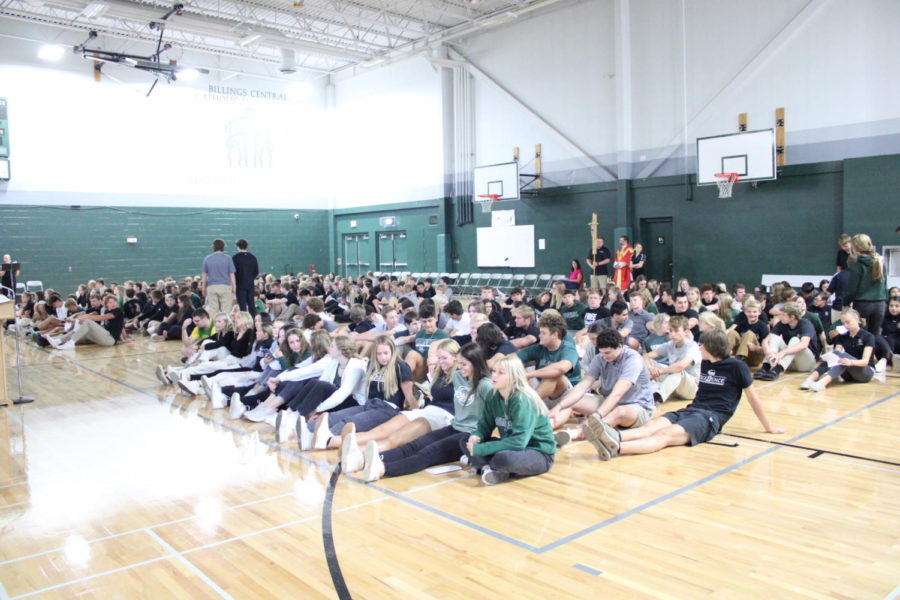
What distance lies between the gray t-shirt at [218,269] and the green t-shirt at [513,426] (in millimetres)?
8296

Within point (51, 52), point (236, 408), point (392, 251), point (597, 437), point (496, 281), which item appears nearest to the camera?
point (597, 437)

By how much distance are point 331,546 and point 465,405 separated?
168cm

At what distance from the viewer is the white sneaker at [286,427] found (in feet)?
19.6

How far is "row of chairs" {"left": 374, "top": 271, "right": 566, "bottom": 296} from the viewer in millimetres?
18828

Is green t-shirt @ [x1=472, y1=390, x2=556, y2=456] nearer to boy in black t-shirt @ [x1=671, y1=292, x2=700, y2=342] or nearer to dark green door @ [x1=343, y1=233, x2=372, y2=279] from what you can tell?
boy in black t-shirt @ [x1=671, y1=292, x2=700, y2=342]

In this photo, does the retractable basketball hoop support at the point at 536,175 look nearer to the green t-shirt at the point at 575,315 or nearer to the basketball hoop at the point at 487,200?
the basketball hoop at the point at 487,200

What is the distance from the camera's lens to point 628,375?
18.6 feet

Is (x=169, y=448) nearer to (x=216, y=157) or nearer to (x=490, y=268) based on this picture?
(x=490, y=268)

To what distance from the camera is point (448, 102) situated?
21.1 metres

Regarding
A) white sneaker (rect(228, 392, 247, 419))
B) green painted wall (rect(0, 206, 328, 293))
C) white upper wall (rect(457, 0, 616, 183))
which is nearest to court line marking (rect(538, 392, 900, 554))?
white sneaker (rect(228, 392, 247, 419))

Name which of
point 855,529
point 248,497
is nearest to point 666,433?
point 855,529

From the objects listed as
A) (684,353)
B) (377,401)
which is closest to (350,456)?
(377,401)

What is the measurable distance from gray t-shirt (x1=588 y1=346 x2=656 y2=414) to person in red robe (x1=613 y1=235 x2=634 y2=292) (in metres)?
9.92

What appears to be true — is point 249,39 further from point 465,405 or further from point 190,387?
point 465,405
